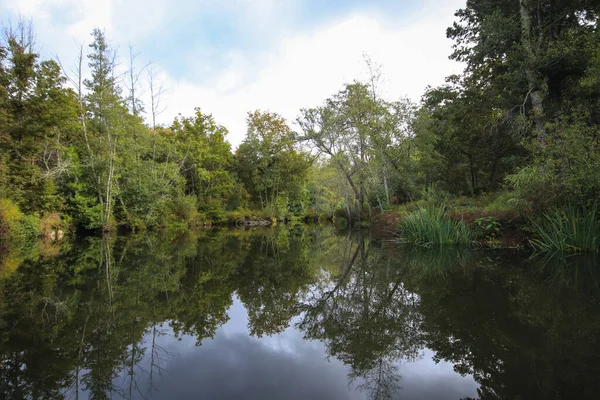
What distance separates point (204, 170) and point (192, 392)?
23.9 metres

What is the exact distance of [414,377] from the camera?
2355 millimetres

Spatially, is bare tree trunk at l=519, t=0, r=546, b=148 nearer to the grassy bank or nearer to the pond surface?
the grassy bank

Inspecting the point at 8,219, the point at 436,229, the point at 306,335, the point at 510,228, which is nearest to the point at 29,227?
the point at 8,219

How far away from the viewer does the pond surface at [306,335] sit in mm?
2189

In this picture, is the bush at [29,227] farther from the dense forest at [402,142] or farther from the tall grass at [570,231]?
the tall grass at [570,231]

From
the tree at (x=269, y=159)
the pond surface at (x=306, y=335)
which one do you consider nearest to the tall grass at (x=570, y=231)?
the pond surface at (x=306, y=335)

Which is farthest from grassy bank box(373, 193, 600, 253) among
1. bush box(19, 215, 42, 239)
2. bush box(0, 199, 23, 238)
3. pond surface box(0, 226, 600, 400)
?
bush box(19, 215, 42, 239)

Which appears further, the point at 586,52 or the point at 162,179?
the point at 162,179

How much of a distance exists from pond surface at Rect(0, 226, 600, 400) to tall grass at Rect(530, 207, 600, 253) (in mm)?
1597

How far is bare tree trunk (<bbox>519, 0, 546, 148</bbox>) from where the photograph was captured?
34.4ft

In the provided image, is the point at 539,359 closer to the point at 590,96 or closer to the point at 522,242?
the point at 522,242

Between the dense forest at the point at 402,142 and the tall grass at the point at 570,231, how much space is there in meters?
0.04

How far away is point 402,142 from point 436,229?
30.1 feet

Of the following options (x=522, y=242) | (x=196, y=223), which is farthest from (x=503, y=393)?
(x=196, y=223)
